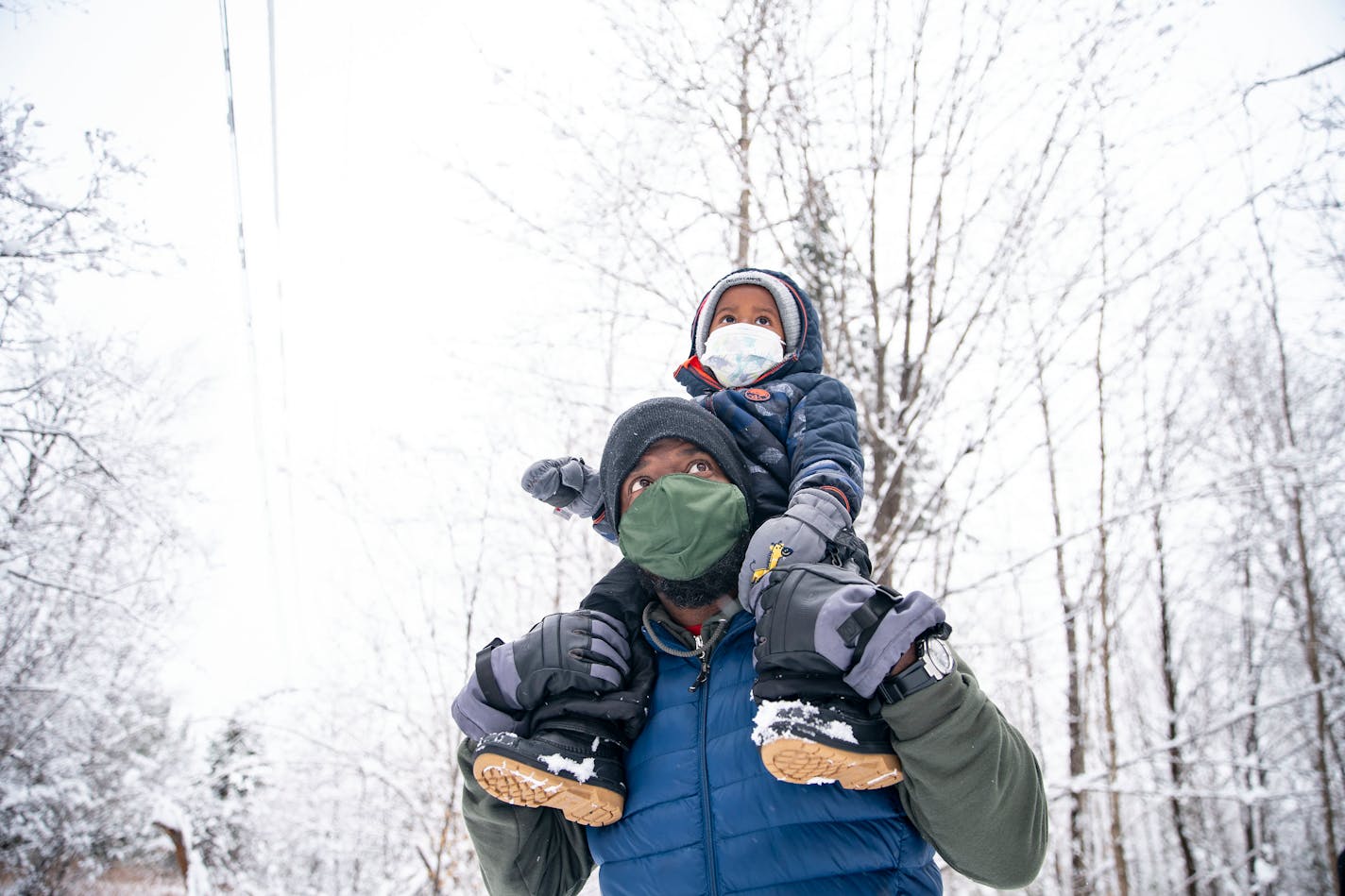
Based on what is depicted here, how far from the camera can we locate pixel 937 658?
3.46 ft

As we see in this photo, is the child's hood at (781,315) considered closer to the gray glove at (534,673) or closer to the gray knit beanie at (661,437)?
the gray knit beanie at (661,437)

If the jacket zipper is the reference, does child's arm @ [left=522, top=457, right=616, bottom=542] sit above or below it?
above

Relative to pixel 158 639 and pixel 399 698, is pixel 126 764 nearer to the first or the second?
pixel 158 639

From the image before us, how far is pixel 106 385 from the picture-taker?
Answer: 6.64 meters

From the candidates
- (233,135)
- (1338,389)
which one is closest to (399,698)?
(233,135)

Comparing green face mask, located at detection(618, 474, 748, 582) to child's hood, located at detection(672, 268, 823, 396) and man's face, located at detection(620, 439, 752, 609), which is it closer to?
man's face, located at detection(620, 439, 752, 609)

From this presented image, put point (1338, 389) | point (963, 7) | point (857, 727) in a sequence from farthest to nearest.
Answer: point (1338, 389), point (963, 7), point (857, 727)

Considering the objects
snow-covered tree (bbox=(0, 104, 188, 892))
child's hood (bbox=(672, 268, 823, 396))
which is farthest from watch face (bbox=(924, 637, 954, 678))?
snow-covered tree (bbox=(0, 104, 188, 892))

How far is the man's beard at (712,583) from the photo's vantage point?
4.89 feet

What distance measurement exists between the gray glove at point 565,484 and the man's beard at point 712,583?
20.2 inches

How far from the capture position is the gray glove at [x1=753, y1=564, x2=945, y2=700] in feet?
3.34

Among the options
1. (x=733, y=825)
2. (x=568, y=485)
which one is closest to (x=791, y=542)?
(x=733, y=825)

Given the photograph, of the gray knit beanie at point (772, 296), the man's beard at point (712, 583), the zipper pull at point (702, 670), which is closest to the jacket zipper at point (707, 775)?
the zipper pull at point (702, 670)

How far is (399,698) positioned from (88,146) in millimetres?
5801
